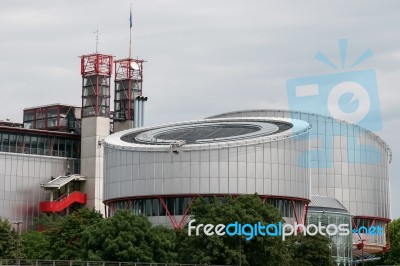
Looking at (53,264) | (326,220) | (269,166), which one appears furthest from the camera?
(326,220)

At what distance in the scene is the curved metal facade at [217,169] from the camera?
5994 inches

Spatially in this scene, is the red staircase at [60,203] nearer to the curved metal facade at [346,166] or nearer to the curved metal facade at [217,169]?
the curved metal facade at [346,166]

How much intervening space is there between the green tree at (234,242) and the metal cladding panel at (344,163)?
61.7m

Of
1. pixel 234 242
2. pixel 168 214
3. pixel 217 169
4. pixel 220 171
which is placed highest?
pixel 217 169

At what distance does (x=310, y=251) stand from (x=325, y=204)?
34.5 m

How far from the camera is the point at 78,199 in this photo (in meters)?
199

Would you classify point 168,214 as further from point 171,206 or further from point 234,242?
point 234,242

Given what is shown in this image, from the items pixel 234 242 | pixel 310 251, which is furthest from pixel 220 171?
pixel 234 242

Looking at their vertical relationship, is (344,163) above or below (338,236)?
above

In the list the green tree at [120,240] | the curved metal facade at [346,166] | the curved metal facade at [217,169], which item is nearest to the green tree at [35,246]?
the curved metal facade at [217,169]

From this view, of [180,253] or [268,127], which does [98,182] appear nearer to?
[268,127]

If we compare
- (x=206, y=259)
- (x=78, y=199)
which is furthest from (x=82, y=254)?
(x=78, y=199)

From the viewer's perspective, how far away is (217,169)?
5994 inches

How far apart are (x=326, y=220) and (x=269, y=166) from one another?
17307mm
